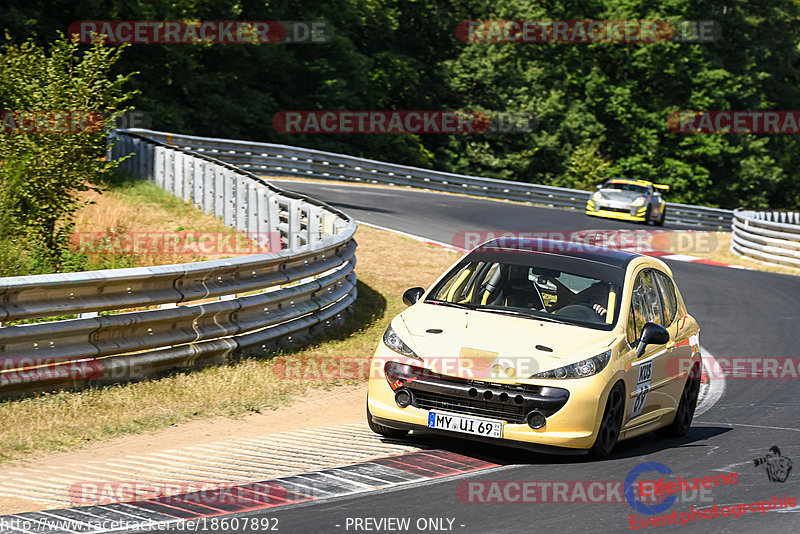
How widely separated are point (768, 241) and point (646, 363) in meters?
21.1

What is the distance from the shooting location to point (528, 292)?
859 centimetres

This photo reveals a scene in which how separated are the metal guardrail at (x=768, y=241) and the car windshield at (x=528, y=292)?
1981 cm

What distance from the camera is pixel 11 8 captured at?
37.0 meters

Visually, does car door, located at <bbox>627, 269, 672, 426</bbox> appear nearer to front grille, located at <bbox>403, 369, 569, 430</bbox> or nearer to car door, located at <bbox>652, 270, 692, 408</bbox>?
car door, located at <bbox>652, 270, 692, 408</bbox>

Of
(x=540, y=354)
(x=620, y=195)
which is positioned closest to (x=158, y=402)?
(x=540, y=354)

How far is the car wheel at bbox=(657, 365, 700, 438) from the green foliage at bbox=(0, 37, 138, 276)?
28.5 ft

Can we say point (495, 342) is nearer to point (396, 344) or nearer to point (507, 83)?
point (396, 344)

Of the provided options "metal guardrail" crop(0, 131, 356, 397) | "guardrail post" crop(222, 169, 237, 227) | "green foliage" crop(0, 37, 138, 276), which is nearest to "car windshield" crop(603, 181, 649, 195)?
"guardrail post" crop(222, 169, 237, 227)

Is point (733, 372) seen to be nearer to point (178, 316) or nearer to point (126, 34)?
point (178, 316)

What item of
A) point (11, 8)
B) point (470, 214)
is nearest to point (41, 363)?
point (470, 214)

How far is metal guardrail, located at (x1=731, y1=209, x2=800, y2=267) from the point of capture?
88.1ft

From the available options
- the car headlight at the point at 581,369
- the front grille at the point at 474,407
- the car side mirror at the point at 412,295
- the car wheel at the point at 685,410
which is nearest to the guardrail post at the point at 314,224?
the car side mirror at the point at 412,295

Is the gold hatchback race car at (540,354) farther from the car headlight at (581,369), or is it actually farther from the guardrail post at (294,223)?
the guardrail post at (294,223)

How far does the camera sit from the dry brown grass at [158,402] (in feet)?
25.4
